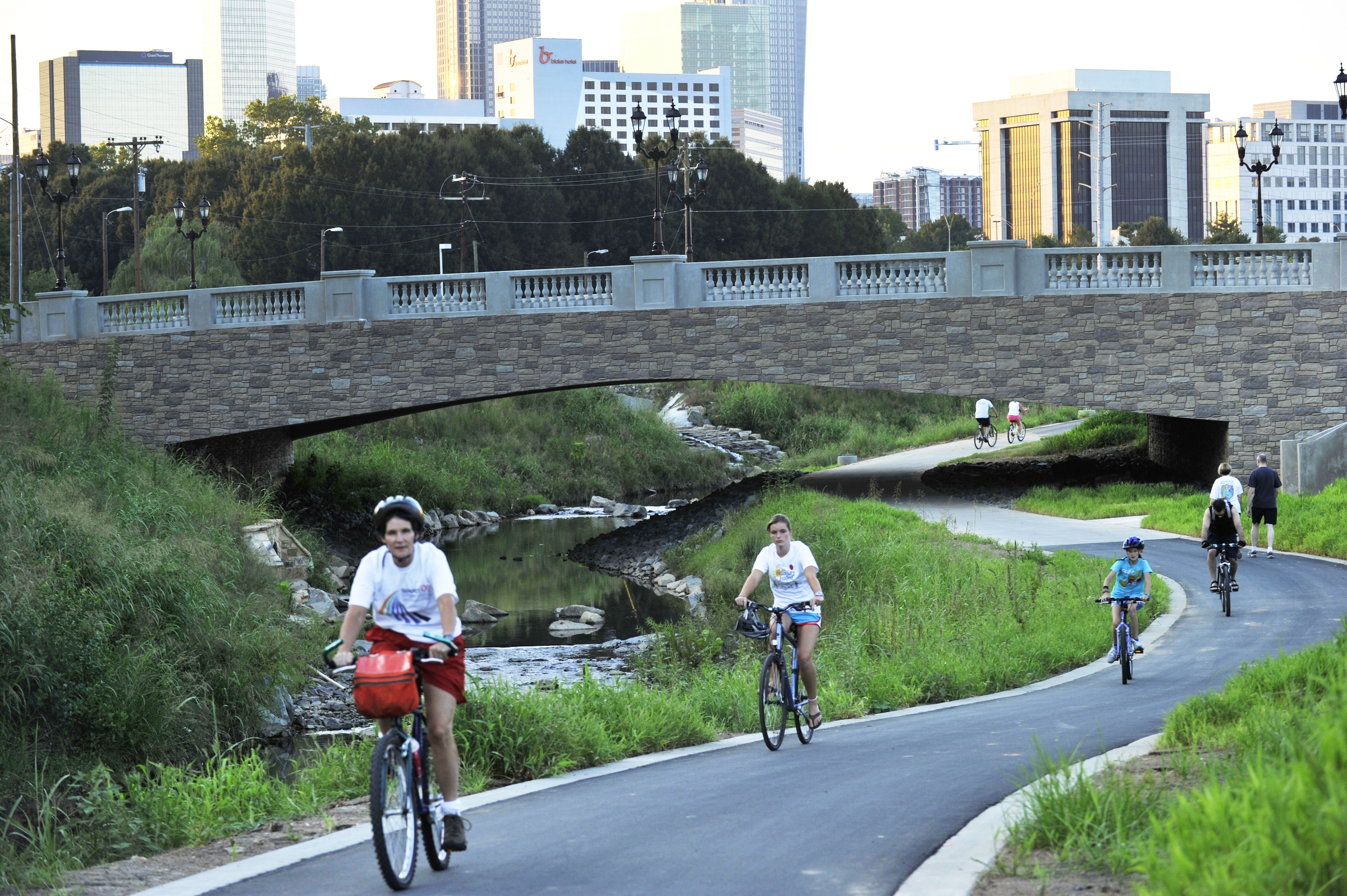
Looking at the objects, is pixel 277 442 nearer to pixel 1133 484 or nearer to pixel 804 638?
pixel 1133 484

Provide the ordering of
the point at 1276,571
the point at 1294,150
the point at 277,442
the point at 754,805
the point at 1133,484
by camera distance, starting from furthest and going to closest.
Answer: the point at 1294,150 < the point at 277,442 < the point at 1133,484 < the point at 1276,571 < the point at 754,805

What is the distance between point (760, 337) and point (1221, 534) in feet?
39.7

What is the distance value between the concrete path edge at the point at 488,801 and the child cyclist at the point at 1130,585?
0.88 metres

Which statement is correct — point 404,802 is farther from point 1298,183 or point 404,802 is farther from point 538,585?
point 1298,183

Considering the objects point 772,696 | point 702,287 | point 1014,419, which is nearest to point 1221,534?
point 772,696

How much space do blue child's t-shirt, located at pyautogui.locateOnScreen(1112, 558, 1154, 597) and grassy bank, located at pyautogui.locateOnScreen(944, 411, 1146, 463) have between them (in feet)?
77.1

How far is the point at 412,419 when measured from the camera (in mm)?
44031

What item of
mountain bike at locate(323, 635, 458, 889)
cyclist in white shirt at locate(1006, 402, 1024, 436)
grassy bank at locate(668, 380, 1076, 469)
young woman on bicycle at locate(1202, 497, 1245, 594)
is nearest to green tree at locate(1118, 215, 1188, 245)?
grassy bank at locate(668, 380, 1076, 469)

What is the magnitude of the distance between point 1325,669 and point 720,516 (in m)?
23.4

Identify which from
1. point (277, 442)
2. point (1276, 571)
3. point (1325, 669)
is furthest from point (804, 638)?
point (277, 442)

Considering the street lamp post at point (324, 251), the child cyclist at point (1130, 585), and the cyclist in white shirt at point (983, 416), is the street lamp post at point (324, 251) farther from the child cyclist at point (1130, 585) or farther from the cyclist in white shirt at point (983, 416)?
the child cyclist at point (1130, 585)

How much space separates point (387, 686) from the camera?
6297mm

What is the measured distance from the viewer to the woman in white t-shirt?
34.1ft

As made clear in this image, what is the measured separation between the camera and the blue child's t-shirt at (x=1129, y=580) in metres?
13.6
